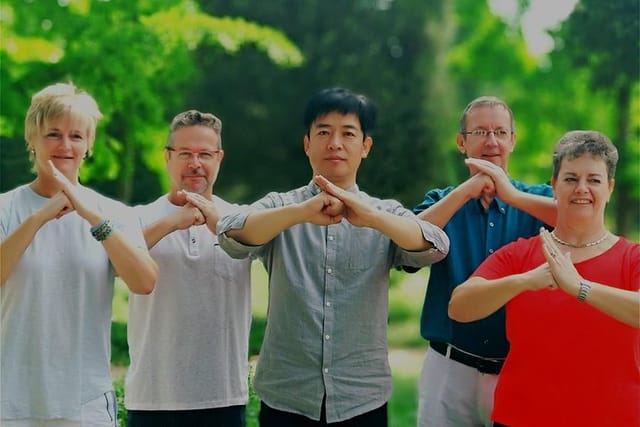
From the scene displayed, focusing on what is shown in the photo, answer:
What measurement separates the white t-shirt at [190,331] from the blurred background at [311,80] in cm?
194

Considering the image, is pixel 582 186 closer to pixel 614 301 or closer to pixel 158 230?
pixel 614 301

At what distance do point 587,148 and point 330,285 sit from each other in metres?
1.08

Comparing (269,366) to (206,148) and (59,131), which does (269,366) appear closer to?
(206,148)

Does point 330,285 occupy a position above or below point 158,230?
below

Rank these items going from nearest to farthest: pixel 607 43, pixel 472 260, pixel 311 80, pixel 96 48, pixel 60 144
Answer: pixel 60 144 < pixel 472 260 < pixel 96 48 < pixel 607 43 < pixel 311 80

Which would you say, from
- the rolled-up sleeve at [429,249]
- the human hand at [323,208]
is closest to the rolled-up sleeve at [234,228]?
the human hand at [323,208]

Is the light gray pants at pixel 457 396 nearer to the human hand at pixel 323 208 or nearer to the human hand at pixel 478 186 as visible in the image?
the human hand at pixel 478 186

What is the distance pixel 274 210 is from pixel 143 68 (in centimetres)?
517

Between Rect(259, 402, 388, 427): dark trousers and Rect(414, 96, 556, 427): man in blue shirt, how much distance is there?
38 cm

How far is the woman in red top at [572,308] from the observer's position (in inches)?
111

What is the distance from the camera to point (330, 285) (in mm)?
3199

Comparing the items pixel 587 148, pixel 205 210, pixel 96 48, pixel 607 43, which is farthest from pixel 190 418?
pixel 607 43

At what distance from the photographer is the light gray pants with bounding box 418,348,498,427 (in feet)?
11.2

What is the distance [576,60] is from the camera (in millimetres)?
8594
